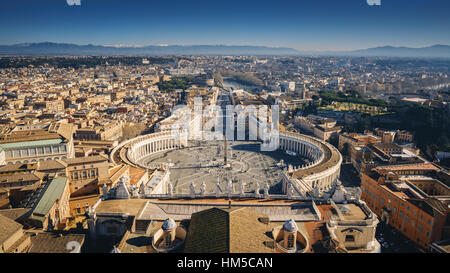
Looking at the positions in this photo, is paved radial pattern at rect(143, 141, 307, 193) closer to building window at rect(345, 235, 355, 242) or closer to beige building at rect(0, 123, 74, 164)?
beige building at rect(0, 123, 74, 164)

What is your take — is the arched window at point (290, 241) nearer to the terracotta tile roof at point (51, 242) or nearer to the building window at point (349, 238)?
the building window at point (349, 238)

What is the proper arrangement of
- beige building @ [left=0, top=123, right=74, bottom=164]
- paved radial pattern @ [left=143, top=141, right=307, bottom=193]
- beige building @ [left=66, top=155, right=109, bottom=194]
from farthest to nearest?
paved radial pattern @ [left=143, top=141, right=307, bottom=193], beige building @ [left=0, top=123, right=74, bottom=164], beige building @ [left=66, top=155, right=109, bottom=194]

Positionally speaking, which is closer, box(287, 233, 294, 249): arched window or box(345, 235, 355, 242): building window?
box(287, 233, 294, 249): arched window

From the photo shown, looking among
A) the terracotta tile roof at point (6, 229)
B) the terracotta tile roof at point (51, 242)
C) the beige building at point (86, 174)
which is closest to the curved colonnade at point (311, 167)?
the terracotta tile roof at point (51, 242)

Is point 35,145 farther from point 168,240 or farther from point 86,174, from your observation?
point 168,240

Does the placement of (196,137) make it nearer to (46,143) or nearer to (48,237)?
(46,143)

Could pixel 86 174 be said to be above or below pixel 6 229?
below

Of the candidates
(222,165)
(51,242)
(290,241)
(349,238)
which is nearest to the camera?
(290,241)

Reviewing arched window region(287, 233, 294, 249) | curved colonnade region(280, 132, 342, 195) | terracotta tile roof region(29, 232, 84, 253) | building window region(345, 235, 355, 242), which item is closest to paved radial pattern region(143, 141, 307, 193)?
curved colonnade region(280, 132, 342, 195)

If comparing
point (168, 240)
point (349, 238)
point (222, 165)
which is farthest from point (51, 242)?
point (222, 165)
